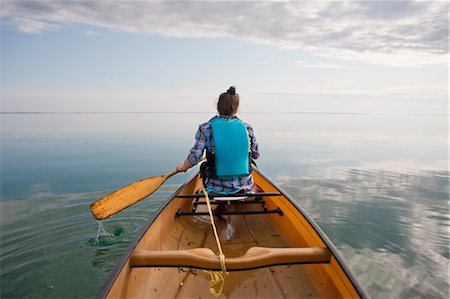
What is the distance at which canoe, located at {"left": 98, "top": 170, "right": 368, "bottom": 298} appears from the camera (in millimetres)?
2615

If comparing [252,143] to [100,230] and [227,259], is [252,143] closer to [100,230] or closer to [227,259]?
[227,259]

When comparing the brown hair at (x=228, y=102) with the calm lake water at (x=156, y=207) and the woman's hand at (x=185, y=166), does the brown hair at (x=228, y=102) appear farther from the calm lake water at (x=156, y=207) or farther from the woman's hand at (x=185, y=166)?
the calm lake water at (x=156, y=207)

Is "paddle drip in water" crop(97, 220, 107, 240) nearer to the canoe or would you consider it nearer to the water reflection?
the canoe

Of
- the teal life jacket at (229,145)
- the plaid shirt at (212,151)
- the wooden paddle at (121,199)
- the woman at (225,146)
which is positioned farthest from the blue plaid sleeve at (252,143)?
the wooden paddle at (121,199)

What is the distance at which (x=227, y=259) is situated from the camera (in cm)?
265

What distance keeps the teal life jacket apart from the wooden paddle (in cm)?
117

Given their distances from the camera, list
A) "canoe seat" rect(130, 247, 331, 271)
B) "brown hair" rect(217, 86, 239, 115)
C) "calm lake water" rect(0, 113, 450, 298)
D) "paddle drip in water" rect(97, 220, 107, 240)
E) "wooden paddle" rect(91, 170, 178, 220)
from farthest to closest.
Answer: "paddle drip in water" rect(97, 220, 107, 240)
"brown hair" rect(217, 86, 239, 115)
"calm lake water" rect(0, 113, 450, 298)
"wooden paddle" rect(91, 170, 178, 220)
"canoe seat" rect(130, 247, 331, 271)

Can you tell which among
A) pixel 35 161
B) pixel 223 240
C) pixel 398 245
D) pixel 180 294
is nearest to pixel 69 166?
pixel 35 161

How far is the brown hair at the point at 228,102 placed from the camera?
14.2ft

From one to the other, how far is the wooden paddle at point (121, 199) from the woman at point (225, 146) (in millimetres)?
715

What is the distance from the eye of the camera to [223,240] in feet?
14.1

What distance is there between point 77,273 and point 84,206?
2.79 m

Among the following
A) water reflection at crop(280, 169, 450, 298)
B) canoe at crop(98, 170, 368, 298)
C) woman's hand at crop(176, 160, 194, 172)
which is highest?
woman's hand at crop(176, 160, 194, 172)

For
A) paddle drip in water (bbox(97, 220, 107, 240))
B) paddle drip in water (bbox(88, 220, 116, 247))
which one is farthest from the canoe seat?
paddle drip in water (bbox(97, 220, 107, 240))
